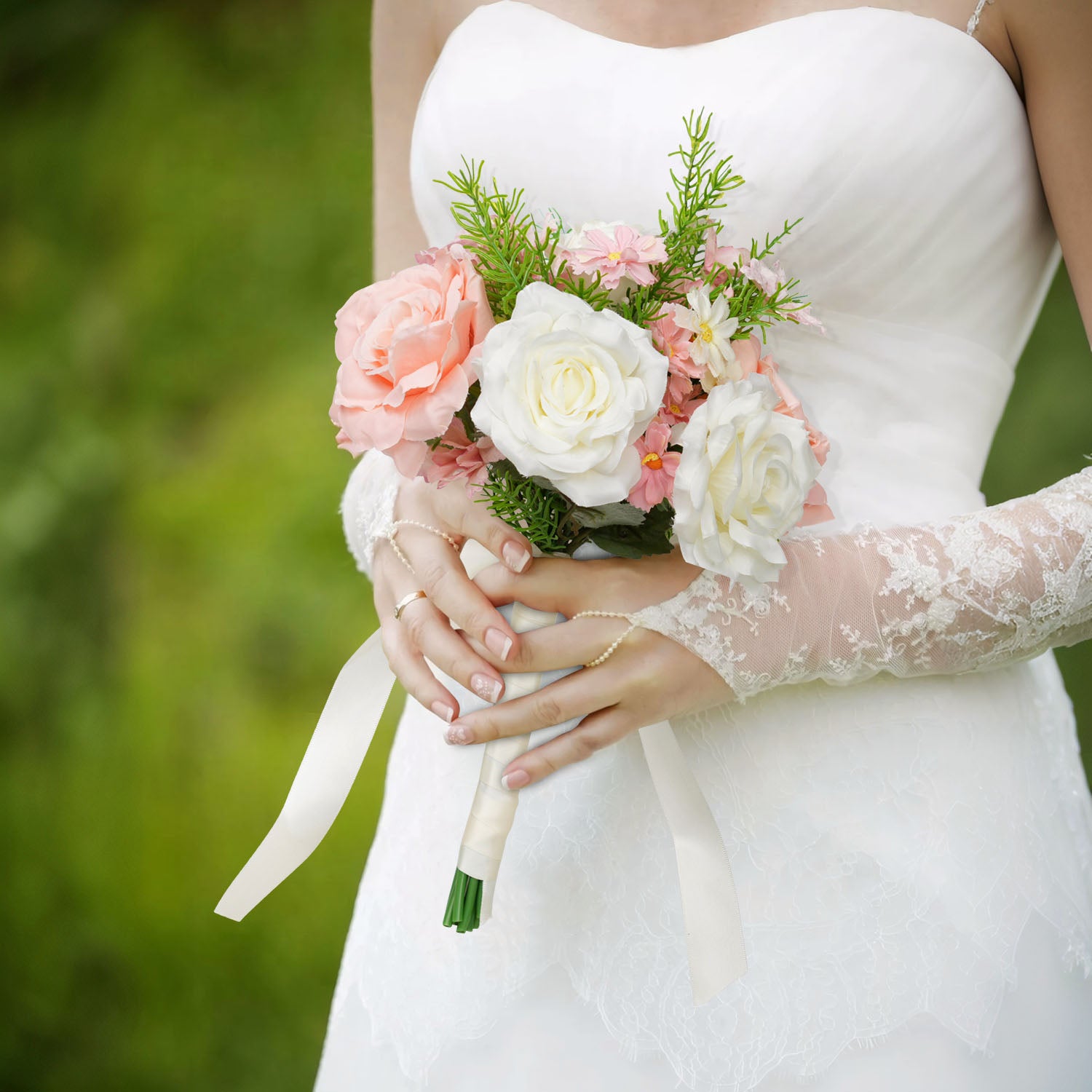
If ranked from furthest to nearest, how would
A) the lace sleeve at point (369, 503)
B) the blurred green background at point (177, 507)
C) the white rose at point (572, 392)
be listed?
the blurred green background at point (177, 507) → the lace sleeve at point (369, 503) → the white rose at point (572, 392)

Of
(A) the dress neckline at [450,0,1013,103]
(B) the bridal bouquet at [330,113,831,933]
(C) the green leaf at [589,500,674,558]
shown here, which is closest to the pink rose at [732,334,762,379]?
(B) the bridal bouquet at [330,113,831,933]

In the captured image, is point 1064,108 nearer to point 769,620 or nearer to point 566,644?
point 769,620

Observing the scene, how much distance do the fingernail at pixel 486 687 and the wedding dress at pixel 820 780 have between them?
0.11 meters

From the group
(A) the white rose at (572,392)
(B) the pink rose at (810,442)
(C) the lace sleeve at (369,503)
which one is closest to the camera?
(A) the white rose at (572,392)

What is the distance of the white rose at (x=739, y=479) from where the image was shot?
24.9 inches

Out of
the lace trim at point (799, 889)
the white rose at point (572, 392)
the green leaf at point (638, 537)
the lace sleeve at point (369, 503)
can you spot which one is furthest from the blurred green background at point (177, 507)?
the white rose at point (572, 392)

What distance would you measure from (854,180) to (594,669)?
43 cm

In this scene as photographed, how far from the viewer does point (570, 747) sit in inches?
30.6

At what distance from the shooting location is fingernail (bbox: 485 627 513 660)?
771 millimetres

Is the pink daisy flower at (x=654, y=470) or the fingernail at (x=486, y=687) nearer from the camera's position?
the pink daisy flower at (x=654, y=470)

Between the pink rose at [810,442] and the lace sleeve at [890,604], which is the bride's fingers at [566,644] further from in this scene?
the pink rose at [810,442]

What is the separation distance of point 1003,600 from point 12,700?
246 centimetres

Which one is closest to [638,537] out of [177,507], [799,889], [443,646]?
[443,646]

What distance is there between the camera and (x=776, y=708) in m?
0.83
